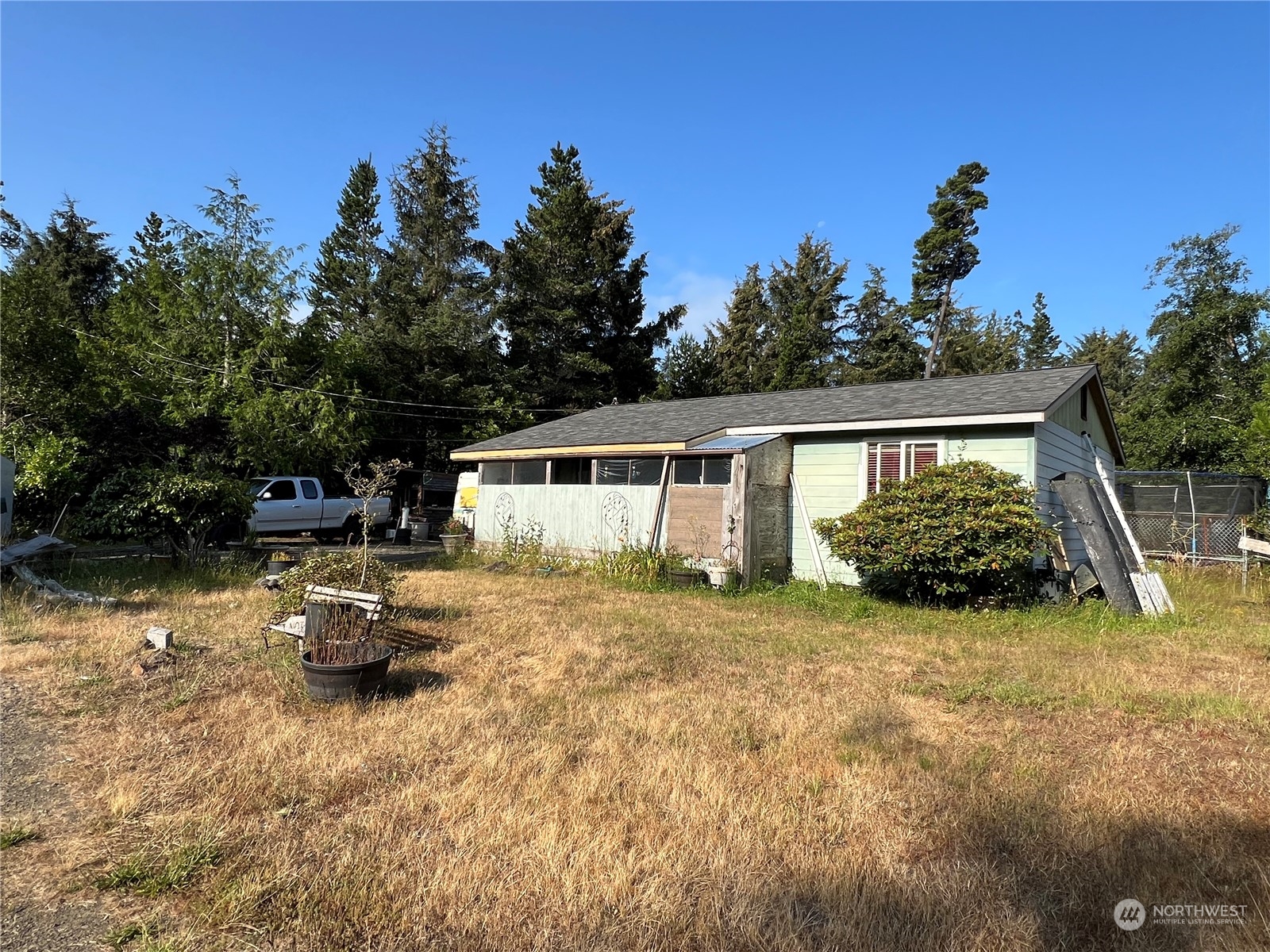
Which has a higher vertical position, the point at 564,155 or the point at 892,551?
the point at 564,155

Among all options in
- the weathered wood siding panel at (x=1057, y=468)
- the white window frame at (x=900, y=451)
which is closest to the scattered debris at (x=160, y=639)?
the white window frame at (x=900, y=451)

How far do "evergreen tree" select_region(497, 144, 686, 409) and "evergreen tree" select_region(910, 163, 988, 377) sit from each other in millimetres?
15164

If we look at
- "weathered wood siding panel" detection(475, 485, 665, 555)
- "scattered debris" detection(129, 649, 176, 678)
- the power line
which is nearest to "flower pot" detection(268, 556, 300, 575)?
"scattered debris" detection(129, 649, 176, 678)

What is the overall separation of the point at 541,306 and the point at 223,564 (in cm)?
2077

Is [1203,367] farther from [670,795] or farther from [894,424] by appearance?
[670,795]

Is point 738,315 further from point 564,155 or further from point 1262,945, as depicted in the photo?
point 1262,945

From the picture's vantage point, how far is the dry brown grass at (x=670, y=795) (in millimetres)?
2535

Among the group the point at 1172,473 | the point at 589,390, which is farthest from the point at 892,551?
the point at 589,390

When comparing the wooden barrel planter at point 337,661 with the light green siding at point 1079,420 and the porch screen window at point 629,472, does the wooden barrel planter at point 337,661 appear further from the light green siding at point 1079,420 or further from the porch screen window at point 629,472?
the light green siding at point 1079,420

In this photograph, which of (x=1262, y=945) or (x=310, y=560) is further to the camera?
(x=310, y=560)

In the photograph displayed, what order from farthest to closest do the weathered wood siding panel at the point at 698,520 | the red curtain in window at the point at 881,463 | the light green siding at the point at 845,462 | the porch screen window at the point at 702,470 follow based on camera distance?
1. the porch screen window at the point at 702,470
2. the weathered wood siding panel at the point at 698,520
3. the red curtain in window at the point at 881,463
4. the light green siding at the point at 845,462

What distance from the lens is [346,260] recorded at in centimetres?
3056

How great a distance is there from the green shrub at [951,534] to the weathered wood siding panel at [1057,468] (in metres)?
0.74

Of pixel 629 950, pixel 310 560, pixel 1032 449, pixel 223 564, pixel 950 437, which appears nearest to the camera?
pixel 629 950
